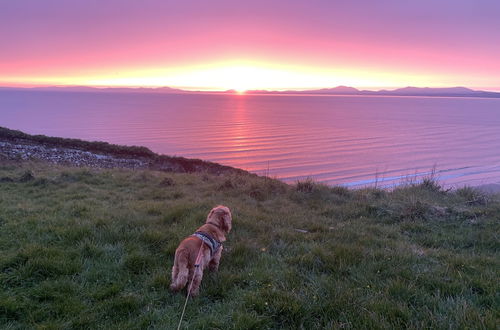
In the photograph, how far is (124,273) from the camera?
4.13 meters

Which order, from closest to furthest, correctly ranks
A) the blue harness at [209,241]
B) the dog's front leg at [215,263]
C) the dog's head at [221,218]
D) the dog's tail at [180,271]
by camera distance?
the dog's tail at [180,271], the blue harness at [209,241], the dog's front leg at [215,263], the dog's head at [221,218]

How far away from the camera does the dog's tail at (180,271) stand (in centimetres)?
362

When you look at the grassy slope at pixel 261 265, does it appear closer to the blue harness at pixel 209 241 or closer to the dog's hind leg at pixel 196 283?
the dog's hind leg at pixel 196 283

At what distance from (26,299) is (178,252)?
1.70 m

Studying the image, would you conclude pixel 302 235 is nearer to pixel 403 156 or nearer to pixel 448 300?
pixel 448 300

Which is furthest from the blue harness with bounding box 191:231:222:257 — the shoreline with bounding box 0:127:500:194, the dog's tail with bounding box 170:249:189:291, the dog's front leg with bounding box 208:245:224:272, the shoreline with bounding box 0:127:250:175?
the shoreline with bounding box 0:127:500:194

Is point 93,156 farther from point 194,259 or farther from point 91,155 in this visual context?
point 194,259

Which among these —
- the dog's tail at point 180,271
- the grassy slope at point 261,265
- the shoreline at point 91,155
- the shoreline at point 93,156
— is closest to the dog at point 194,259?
the dog's tail at point 180,271

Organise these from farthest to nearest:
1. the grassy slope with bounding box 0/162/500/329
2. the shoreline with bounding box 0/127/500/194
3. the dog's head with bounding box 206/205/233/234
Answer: the shoreline with bounding box 0/127/500/194 → the dog's head with bounding box 206/205/233/234 → the grassy slope with bounding box 0/162/500/329

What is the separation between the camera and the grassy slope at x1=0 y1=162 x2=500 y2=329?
3.25 metres

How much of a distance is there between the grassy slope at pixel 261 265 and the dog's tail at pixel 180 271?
13cm

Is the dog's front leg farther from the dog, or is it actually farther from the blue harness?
the blue harness

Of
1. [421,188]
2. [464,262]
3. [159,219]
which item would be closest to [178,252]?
[159,219]

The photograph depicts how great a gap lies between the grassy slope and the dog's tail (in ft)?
0.42
